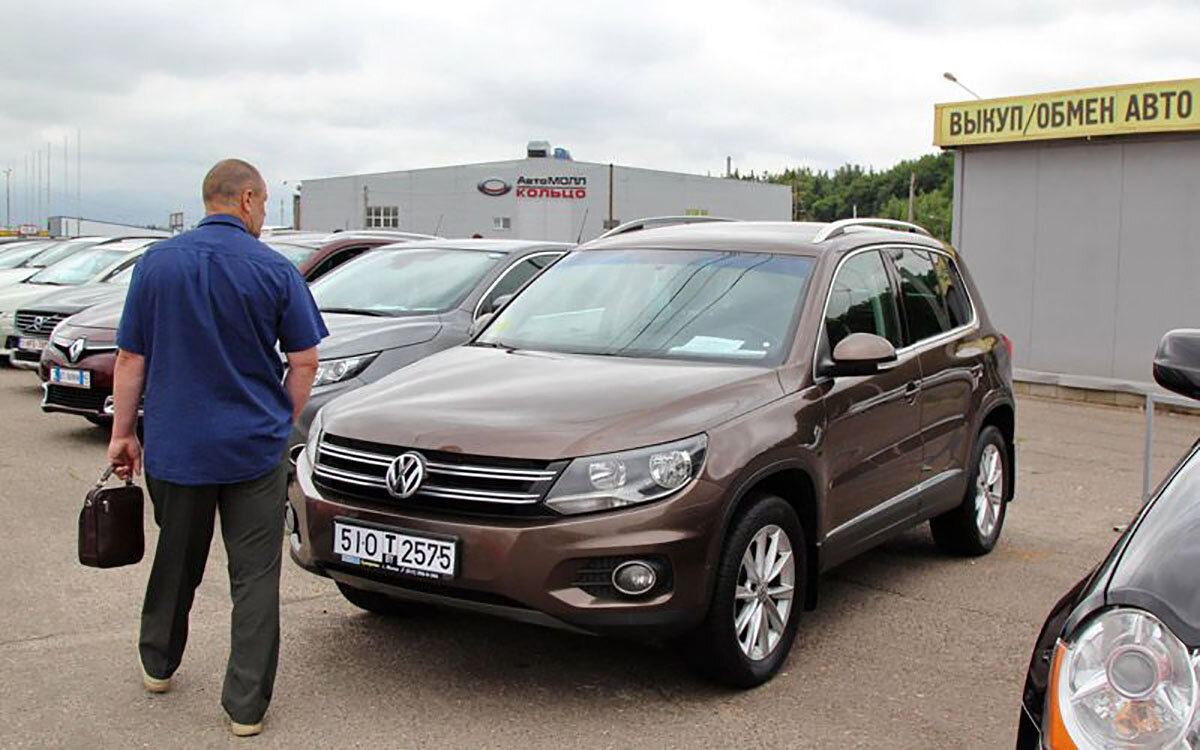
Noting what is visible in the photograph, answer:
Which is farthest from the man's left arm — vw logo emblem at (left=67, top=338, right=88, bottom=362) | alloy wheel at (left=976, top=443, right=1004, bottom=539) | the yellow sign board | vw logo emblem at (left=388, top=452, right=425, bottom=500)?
the yellow sign board

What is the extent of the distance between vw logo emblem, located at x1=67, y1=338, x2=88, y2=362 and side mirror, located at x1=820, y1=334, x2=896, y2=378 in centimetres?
620

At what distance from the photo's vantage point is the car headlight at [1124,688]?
2100 millimetres

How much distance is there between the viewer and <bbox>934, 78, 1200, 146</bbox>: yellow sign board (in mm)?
13391

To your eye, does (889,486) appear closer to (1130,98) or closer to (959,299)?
(959,299)

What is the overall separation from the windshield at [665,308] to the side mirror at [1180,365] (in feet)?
6.28

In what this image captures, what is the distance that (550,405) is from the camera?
4.39m

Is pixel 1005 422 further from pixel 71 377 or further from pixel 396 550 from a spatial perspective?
pixel 71 377

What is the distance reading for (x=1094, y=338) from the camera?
14516mm

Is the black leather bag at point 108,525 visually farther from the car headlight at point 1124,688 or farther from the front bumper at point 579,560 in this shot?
the car headlight at point 1124,688

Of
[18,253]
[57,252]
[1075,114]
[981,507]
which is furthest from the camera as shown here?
[18,253]

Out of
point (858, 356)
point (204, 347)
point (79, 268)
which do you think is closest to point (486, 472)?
point (204, 347)

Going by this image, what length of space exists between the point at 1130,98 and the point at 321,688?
1242 centimetres

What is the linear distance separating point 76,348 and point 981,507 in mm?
6465

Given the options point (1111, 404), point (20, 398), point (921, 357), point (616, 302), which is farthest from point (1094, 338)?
point (20, 398)
